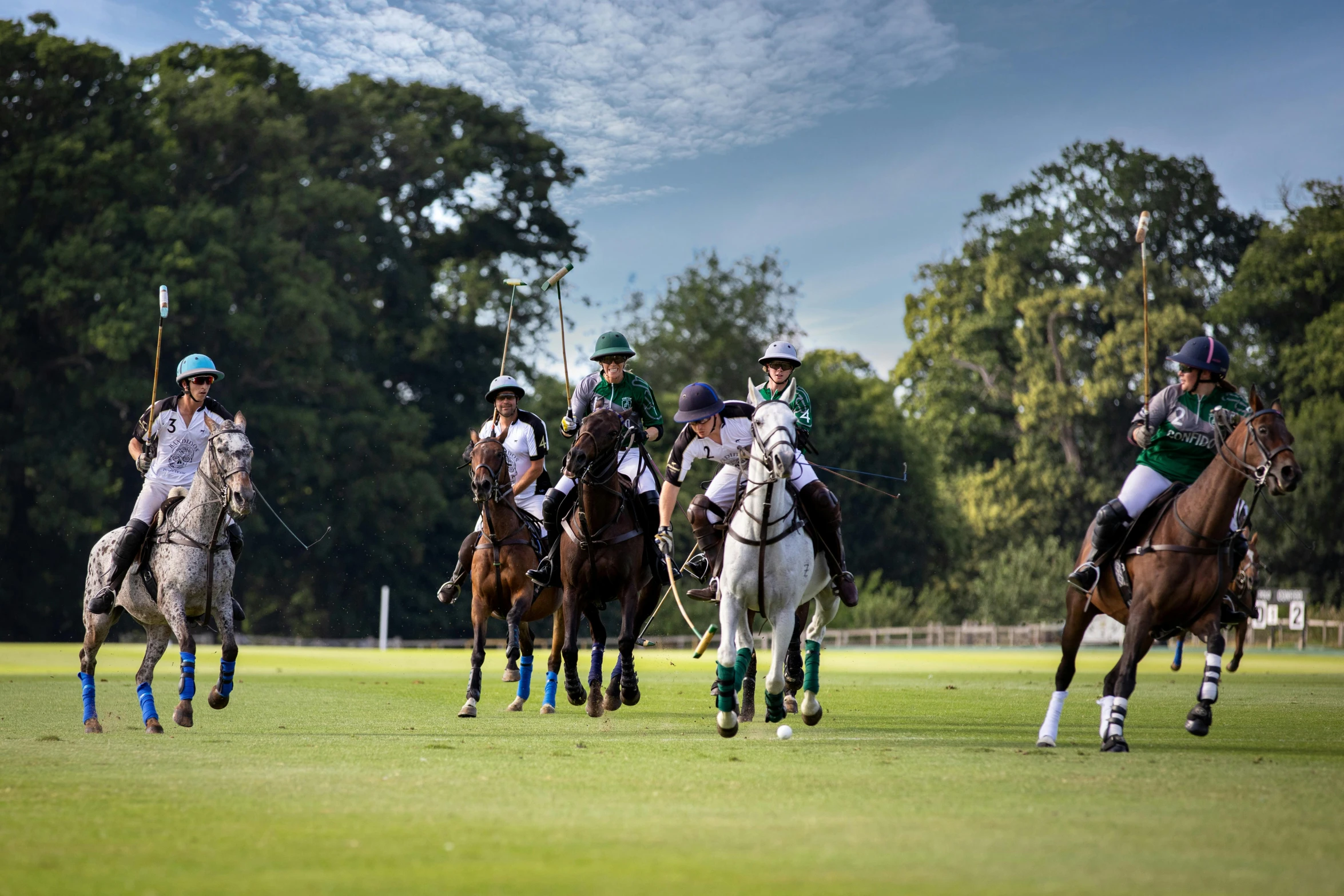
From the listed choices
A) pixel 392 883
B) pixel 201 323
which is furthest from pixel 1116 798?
pixel 201 323

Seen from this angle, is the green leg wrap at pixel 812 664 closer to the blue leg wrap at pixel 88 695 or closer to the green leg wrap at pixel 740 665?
the green leg wrap at pixel 740 665

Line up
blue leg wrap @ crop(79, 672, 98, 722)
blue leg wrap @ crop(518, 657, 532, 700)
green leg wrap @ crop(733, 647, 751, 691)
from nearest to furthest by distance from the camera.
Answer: green leg wrap @ crop(733, 647, 751, 691)
blue leg wrap @ crop(79, 672, 98, 722)
blue leg wrap @ crop(518, 657, 532, 700)

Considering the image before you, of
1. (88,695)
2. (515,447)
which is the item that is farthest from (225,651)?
(515,447)

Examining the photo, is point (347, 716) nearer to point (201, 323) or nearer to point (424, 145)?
point (201, 323)

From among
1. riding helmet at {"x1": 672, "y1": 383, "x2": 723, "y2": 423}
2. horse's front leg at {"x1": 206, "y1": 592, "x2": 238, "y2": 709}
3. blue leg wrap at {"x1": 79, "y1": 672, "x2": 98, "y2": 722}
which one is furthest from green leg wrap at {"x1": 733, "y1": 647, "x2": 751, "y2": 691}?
blue leg wrap at {"x1": 79, "y1": 672, "x2": 98, "y2": 722}

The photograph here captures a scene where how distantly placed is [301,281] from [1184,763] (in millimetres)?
36347

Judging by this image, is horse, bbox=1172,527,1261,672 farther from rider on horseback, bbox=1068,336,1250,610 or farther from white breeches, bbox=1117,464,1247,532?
rider on horseback, bbox=1068,336,1250,610

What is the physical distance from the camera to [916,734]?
1212 cm

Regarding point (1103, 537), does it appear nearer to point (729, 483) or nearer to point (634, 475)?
point (729, 483)

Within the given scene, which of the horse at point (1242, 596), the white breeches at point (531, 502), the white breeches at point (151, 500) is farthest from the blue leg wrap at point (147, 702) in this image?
the horse at point (1242, 596)

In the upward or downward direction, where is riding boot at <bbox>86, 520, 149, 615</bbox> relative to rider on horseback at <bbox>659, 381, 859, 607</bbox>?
downward

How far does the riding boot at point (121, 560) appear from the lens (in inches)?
488

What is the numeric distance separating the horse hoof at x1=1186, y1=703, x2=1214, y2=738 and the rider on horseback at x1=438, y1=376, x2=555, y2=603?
20.9 feet

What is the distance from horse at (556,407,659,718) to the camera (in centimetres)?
1295
